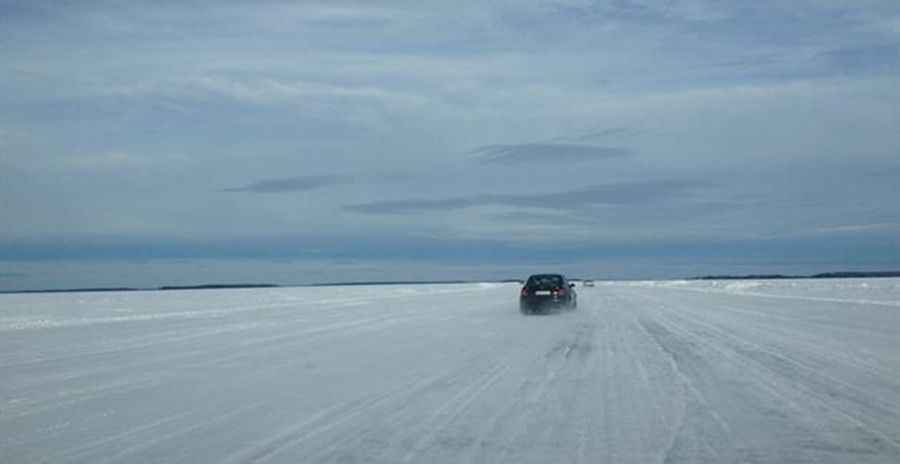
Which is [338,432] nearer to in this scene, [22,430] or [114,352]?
[22,430]

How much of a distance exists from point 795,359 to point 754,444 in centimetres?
879

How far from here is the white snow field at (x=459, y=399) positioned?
8.61 metres

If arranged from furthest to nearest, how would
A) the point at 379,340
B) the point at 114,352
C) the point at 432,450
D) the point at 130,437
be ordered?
the point at 379,340 → the point at 114,352 → the point at 130,437 → the point at 432,450

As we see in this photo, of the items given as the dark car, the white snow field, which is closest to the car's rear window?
the dark car

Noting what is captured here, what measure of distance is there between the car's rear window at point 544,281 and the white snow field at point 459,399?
12.7 meters

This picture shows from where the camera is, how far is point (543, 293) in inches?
1423

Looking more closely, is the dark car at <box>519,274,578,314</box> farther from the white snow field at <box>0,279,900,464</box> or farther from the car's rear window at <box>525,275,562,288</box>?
the white snow field at <box>0,279,900,464</box>

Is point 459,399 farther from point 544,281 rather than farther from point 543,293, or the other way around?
point 544,281

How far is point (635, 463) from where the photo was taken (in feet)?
25.9

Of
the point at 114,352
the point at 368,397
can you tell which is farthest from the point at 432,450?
the point at 114,352

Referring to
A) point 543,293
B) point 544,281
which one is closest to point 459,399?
point 543,293

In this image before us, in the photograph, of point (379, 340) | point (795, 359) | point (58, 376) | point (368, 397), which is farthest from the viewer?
point (379, 340)

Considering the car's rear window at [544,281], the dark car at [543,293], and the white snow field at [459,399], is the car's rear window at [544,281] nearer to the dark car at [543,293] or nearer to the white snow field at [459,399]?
the dark car at [543,293]

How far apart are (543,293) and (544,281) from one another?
0.72 m
